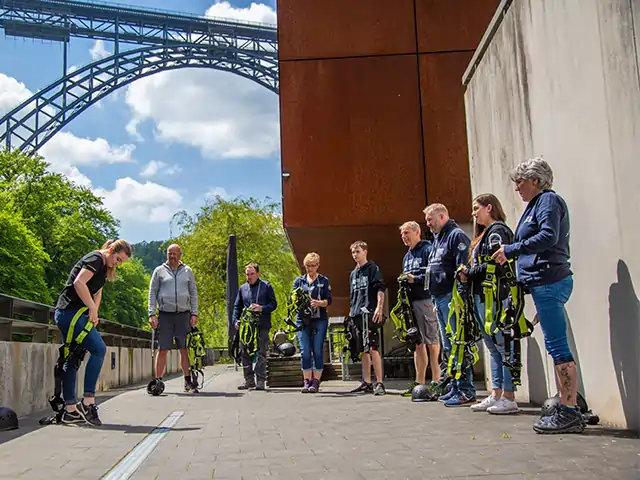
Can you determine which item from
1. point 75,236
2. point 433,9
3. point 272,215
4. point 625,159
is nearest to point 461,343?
point 625,159

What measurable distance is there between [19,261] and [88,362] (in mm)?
30573

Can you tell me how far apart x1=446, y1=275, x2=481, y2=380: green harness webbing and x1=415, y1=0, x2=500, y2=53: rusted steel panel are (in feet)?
19.4

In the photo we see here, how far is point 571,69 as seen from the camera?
4926mm

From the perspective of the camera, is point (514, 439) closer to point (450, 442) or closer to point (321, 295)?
point (450, 442)

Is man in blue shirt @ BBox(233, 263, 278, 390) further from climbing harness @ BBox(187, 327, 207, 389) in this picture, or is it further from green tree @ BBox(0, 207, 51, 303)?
green tree @ BBox(0, 207, 51, 303)

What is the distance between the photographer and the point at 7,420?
18.2ft

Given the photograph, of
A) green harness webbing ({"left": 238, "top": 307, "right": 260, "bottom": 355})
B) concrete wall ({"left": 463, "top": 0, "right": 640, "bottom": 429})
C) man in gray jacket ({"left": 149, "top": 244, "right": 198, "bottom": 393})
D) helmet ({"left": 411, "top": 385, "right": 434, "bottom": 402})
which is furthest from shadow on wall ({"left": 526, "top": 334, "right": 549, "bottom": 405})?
man in gray jacket ({"left": 149, "top": 244, "right": 198, "bottom": 393})

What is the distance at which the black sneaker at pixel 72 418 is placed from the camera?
5.79m

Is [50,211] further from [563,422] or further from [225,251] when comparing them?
[563,422]

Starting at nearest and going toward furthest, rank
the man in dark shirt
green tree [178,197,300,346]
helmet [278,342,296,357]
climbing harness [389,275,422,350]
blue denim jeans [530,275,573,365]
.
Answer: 1. blue denim jeans [530,275,573,365]
2. climbing harness [389,275,422,350]
3. the man in dark shirt
4. helmet [278,342,296,357]
5. green tree [178,197,300,346]

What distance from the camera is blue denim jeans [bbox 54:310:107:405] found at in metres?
5.86

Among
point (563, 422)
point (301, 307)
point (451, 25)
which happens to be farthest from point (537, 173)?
point (451, 25)

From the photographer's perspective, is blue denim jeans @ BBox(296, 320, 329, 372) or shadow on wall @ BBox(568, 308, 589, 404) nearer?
shadow on wall @ BBox(568, 308, 589, 404)

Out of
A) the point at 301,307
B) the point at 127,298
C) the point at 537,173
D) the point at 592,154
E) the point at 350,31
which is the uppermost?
the point at 350,31
